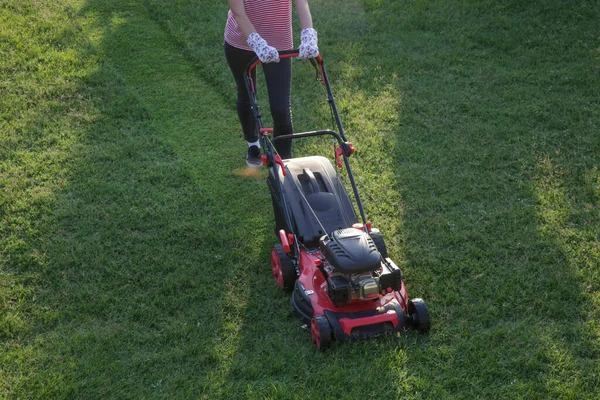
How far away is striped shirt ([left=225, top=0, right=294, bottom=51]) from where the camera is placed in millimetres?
4355

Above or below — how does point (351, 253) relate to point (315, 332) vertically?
Answer: above

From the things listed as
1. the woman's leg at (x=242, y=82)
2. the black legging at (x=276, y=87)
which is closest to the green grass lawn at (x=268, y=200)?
the woman's leg at (x=242, y=82)

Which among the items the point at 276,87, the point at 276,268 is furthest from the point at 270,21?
the point at 276,268

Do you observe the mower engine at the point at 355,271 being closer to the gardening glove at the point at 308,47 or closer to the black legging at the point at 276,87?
the gardening glove at the point at 308,47

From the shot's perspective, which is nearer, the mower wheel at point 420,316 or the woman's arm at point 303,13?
the mower wheel at point 420,316

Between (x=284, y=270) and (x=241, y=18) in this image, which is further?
(x=241, y=18)

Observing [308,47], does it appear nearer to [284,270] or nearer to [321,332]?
[284,270]

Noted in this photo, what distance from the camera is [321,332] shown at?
3.43 metres

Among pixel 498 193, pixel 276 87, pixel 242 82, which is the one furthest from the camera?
pixel 498 193

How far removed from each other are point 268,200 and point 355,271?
1.79 metres

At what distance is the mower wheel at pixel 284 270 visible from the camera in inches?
155

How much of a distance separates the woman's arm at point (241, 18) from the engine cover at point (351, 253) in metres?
1.46

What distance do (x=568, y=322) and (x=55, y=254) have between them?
121 inches

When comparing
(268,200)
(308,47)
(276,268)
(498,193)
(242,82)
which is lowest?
(498,193)
